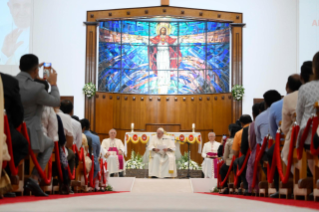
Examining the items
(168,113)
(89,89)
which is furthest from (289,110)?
(168,113)

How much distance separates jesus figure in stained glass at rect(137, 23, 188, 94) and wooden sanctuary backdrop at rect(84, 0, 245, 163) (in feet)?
2.68

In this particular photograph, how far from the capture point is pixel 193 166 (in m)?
14.0

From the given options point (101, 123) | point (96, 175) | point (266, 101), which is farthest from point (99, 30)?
point (266, 101)

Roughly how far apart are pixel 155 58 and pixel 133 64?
804 millimetres

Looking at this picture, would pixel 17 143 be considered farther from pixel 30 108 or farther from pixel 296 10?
pixel 296 10

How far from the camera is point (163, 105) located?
1582cm

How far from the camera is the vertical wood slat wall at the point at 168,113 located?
15422 mm

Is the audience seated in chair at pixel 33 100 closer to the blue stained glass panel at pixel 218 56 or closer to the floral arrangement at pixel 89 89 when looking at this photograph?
the floral arrangement at pixel 89 89

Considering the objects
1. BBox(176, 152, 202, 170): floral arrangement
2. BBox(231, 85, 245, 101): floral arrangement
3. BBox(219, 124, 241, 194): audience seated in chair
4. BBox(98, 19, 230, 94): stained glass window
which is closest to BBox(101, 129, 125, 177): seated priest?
BBox(176, 152, 202, 170): floral arrangement

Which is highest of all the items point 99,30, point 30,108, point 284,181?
point 99,30

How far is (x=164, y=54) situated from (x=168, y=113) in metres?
2.09

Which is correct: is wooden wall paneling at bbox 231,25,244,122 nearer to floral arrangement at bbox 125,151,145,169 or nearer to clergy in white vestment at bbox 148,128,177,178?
clergy in white vestment at bbox 148,128,177,178

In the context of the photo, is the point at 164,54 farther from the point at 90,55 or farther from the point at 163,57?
the point at 90,55

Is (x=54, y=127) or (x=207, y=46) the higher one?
(x=207, y=46)
